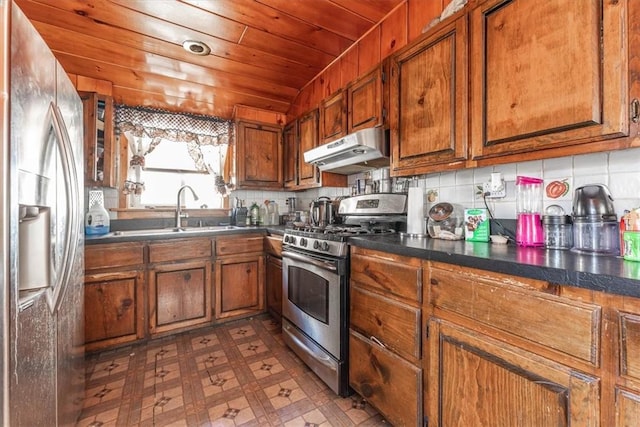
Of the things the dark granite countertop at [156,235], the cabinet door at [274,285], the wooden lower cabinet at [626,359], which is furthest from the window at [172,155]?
the wooden lower cabinet at [626,359]

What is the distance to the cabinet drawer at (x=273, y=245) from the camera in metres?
2.44

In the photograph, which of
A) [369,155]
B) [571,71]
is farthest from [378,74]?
[571,71]

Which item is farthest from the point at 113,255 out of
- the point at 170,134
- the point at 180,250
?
the point at 170,134

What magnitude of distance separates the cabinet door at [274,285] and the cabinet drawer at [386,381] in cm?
103

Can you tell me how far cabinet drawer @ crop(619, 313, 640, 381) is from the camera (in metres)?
0.66

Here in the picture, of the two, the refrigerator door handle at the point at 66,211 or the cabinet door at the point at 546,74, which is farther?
the refrigerator door handle at the point at 66,211

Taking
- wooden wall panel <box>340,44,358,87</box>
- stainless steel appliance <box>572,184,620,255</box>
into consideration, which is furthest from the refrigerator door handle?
stainless steel appliance <box>572,184,620,255</box>

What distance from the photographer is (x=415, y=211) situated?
166cm

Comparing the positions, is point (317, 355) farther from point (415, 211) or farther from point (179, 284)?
point (179, 284)

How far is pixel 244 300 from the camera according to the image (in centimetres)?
261

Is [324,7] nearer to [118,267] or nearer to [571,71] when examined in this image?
[571,71]

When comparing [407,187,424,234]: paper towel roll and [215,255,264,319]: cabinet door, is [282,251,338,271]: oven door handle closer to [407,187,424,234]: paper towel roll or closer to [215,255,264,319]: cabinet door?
[407,187,424,234]: paper towel roll

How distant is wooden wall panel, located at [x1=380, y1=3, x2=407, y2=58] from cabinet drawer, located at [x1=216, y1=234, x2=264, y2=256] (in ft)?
6.13

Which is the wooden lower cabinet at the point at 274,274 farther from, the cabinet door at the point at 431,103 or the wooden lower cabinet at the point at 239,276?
the cabinet door at the point at 431,103
